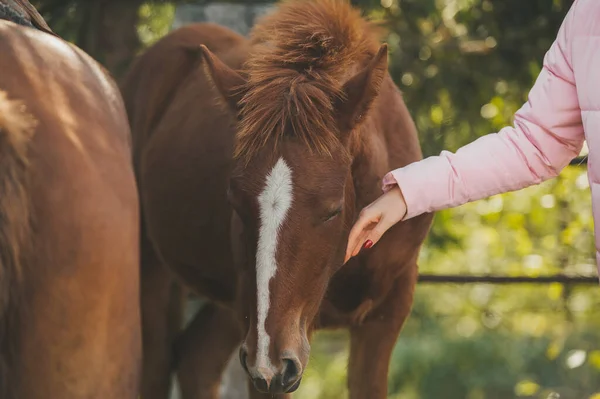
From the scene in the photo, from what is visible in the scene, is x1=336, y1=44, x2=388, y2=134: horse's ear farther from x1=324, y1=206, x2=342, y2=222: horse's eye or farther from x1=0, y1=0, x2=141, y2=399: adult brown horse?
x1=0, y1=0, x2=141, y2=399: adult brown horse

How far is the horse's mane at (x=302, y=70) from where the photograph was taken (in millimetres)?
2814

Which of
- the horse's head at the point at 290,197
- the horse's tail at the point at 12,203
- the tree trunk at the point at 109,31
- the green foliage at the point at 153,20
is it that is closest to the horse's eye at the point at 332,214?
the horse's head at the point at 290,197

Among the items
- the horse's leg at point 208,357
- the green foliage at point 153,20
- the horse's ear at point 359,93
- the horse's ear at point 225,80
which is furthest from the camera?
the green foliage at point 153,20

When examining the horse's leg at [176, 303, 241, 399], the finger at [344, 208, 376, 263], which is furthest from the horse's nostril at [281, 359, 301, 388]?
the horse's leg at [176, 303, 241, 399]

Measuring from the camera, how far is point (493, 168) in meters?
2.63

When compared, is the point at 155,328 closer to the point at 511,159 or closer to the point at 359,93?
the point at 359,93

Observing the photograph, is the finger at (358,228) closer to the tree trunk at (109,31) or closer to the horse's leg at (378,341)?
the horse's leg at (378,341)

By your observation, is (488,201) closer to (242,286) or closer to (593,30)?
(242,286)

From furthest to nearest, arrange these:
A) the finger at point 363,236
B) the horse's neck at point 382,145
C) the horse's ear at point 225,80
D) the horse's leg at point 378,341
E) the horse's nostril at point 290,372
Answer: the horse's leg at point 378,341 → the horse's neck at point 382,145 → the horse's ear at point 225,80 → the finger at point 363,236 → the horse's nostril at point 290,372

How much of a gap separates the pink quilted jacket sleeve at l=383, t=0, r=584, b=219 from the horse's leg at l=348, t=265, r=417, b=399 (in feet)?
3.47

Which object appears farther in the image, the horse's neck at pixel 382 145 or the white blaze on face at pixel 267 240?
the horse's neck at pixel 382 145

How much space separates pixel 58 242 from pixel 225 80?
4.12 feet

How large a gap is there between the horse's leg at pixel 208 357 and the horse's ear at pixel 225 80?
1.71 m

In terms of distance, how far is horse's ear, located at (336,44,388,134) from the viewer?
9.62 ft
